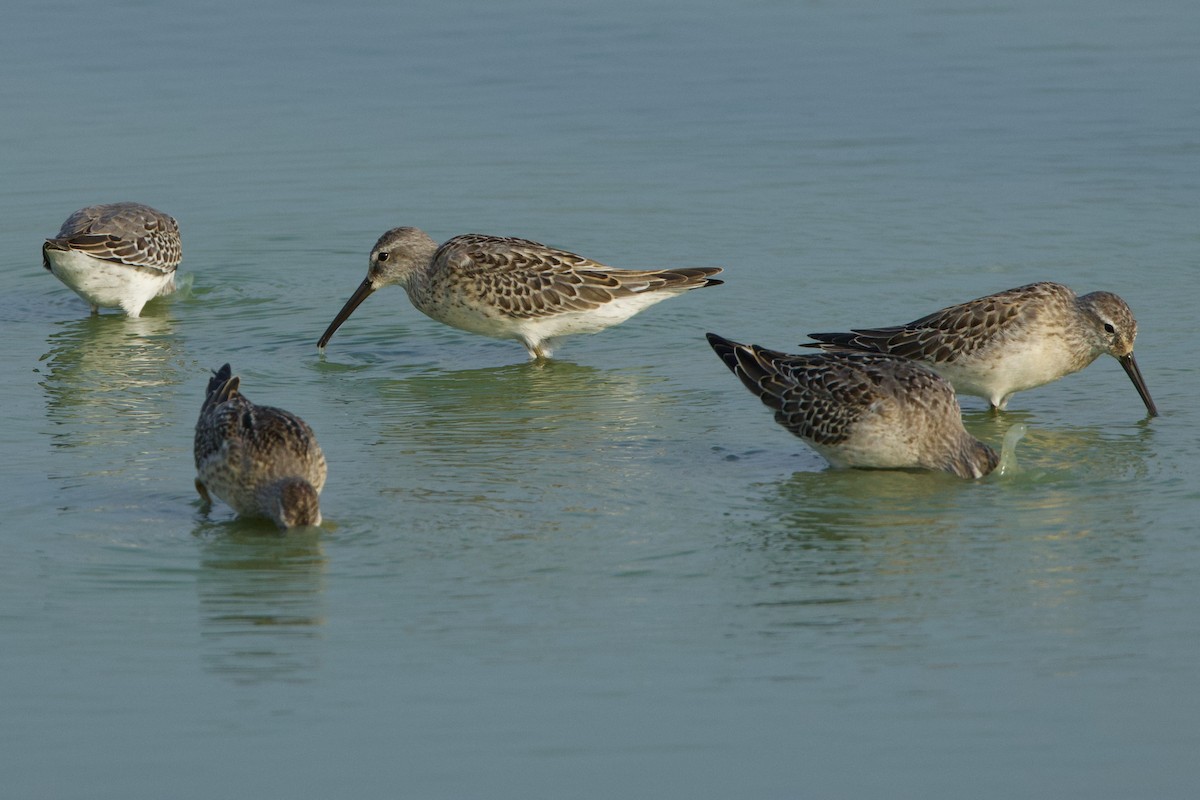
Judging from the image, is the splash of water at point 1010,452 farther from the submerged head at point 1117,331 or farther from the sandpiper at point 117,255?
the sandpiper at point 117,255

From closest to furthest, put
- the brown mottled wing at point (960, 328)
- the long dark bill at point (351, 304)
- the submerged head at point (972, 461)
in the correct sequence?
the submerged head at point (972, 461) < the brown mottled wing at point (960, 328) < the long dark bill at point (351, 304)

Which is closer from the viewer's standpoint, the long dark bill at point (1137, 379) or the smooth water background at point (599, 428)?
the smooth water background at point (599, 428)

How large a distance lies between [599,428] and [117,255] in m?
5.25

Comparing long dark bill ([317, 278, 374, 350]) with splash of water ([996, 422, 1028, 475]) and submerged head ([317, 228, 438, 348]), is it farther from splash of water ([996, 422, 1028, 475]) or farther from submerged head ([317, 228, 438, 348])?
splash of water ([996, 422, 1028, 475])

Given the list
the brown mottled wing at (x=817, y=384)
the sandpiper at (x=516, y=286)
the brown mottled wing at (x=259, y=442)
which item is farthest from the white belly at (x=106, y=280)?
the brown mottled wing at (x=817, y=384)

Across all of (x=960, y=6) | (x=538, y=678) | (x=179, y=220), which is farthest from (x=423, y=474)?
(x=960, y=6)

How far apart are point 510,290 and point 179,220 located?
5.27 m

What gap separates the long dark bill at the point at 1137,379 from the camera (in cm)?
1238

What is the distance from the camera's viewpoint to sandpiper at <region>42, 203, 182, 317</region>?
15625mm

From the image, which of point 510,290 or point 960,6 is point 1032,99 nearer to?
point 960,6

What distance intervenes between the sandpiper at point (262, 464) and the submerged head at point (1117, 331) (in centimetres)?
533

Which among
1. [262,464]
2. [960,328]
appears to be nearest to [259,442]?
[262,464]

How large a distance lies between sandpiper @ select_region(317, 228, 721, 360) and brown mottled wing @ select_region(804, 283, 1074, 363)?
2.14m

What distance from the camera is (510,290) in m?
14.7
